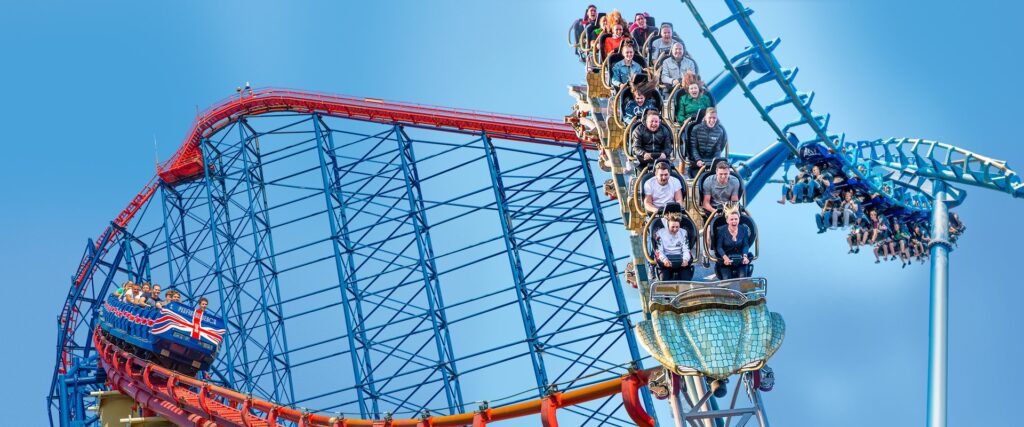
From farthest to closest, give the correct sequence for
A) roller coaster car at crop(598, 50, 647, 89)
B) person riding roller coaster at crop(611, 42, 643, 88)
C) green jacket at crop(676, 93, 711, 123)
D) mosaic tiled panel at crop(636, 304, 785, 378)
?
roller coaster car at crop(598, 50, 647, 89) < person riding roller coaster at crop(611, 42, 643, 88) < green jacket at crop(676, 93, 711, 123) < mosaic tiled panel at crop(636, 304, 785, 378)

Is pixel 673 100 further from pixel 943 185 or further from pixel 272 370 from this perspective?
pixel 272 370

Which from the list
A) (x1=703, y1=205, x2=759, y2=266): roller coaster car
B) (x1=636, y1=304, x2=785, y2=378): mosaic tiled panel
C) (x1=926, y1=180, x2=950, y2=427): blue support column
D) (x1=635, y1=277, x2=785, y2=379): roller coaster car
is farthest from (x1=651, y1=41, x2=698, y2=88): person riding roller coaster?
A: (x1=926, y1=180, x2=950, y2=427): blue support column

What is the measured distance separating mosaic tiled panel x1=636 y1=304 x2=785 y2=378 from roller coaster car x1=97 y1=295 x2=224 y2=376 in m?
11.6

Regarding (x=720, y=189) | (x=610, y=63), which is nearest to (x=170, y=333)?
(x=610, y=63)

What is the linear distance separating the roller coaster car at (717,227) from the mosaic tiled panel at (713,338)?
0.55 m

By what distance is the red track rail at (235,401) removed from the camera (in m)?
12.7

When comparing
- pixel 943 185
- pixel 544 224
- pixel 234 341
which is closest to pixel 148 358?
pixel 234 341

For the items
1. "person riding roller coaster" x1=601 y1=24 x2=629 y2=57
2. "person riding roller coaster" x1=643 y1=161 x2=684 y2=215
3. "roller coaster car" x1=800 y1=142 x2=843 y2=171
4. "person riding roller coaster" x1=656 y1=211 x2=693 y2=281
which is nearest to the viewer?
"person riding roller coaster" x1=656 y1=211 x2=693 y2=281

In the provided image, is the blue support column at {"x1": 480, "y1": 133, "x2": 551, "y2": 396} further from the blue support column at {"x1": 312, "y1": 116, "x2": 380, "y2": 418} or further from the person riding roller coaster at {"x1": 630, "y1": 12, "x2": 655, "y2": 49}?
the person riding roller coaster at {"x1": 630, "y1": 12, "x2": 655, "y2": 49}

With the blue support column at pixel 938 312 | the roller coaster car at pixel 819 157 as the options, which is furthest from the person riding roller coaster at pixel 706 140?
the roller coaster car at pixel 819 157

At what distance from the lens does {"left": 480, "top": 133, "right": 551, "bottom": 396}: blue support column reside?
75.5 ft

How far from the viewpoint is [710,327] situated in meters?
11.2

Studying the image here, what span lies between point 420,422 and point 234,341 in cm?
1248

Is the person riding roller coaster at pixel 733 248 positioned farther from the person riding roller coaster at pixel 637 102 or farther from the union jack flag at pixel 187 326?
the union jack flag at pixel 187 326
